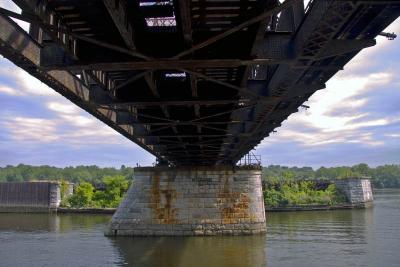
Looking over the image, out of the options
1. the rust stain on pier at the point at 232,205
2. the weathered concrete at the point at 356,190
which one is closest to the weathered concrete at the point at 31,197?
the rust stain on pier at the point at 232,205

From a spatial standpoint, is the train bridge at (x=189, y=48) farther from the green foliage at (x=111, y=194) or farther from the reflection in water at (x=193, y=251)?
the green foliage at (x=111, y=194)

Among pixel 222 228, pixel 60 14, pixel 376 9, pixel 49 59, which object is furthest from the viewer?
pixel 222 228

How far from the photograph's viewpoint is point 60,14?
8898mm

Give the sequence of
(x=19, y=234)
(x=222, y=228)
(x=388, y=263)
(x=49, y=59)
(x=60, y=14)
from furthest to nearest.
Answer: (x=19, y=234), (x=222, y=228), (x=388, y=263), (x=49, y=59), (x=60, y=14)

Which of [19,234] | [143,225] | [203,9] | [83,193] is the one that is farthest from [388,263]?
[83,193]

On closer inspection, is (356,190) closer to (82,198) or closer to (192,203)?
(82,198)

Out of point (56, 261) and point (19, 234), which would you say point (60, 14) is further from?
point (19, 234)

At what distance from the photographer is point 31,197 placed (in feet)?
256

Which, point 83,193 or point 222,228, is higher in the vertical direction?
point 83,193

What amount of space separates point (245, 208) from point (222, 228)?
266 cm

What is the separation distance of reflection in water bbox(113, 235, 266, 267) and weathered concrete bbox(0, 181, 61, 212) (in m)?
46.3

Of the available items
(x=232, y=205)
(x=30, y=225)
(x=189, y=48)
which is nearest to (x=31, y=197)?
(x=30, y=225)

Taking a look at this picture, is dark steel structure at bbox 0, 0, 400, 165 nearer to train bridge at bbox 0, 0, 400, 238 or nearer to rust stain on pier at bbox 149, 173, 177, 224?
train bridge at bbox 0, 0, 400, 238

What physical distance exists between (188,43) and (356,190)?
251 feet
